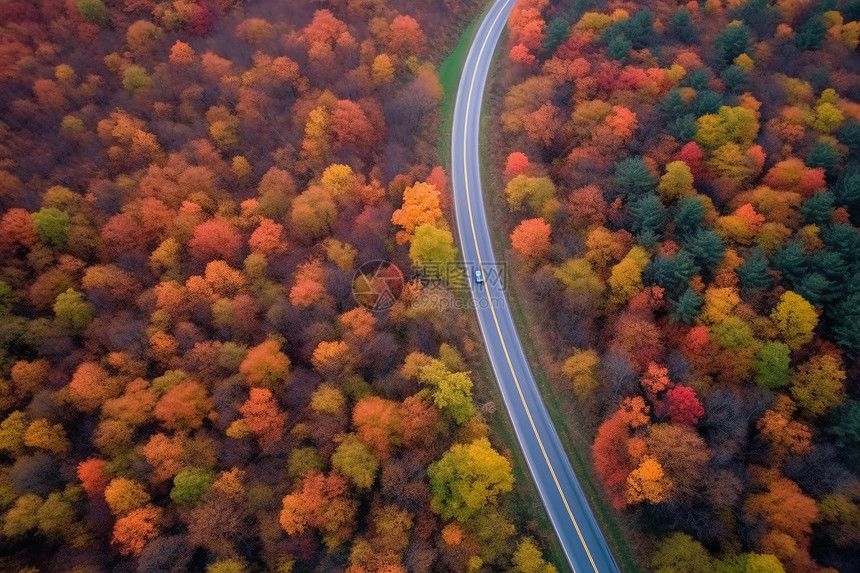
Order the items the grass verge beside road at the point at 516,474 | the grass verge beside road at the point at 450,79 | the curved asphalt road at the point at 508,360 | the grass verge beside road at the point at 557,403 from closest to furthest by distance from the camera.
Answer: the grass verge beside road at the point at 557,403
the grass verge beside road at the point at 516,474
the curved asphalt road at the point at 508,360
the grass verge beside road at the point at 450,79

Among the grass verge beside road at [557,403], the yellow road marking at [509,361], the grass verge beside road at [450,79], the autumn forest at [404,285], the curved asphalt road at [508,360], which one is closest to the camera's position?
the autumn forest at [404,285]

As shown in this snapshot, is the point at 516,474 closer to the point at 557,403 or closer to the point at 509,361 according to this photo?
the point at 557,403

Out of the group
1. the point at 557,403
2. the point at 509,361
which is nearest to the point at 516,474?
the point at 557,403

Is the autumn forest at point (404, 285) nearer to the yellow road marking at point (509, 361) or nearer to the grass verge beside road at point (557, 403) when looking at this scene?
the grass verge beside road at point (557, 403)

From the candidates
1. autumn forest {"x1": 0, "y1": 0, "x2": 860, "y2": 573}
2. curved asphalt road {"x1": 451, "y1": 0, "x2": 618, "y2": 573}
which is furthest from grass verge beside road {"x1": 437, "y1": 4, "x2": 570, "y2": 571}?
curved asphalt road {"x1": 451, "y1": 0, "x2": 618, "y2": 573}

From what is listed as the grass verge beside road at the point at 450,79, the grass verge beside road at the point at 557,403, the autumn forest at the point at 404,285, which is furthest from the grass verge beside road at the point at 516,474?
the grass verge beside road at the point at 450,79

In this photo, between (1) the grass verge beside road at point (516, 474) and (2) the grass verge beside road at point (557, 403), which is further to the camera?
(1) the grass verge beside road at point (516, 474)

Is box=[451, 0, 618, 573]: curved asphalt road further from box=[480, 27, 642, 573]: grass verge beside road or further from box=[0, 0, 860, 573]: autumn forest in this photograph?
box=[0, 0, 860, 573]: autumn forest

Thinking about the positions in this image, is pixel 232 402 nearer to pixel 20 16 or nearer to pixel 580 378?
pixel 580 378
